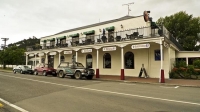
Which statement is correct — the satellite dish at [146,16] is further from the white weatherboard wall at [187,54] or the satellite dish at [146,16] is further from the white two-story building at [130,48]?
the white weatherboard wall at [187,54]

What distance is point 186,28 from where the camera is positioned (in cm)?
4209

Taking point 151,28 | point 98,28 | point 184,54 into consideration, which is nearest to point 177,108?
point 151,28

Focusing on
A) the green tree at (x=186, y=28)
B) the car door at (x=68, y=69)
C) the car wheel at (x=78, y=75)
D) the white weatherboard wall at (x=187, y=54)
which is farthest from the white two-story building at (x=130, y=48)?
the green tree at (x=186, y=28)

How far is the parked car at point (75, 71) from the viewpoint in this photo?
18.4m

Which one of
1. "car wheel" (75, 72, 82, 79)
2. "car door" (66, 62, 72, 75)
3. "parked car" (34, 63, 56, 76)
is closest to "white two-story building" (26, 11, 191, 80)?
"car wheel" (75, 72, 82, 79)

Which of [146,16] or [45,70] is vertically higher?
[146,16]

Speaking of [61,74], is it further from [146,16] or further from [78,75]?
[146,16]

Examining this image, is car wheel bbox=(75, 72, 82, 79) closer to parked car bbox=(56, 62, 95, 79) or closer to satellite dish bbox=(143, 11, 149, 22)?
parked car bbox=(56, 62, 95, 79)

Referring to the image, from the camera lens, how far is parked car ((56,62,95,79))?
18.4 metres

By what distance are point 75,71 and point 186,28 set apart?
34072 millimetres

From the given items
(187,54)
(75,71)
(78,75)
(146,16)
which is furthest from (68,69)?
(187,54)

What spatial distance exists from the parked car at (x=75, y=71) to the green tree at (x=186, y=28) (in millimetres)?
32342

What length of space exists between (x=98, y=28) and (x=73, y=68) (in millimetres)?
8781

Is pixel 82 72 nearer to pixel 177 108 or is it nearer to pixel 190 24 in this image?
pixel 177 108
